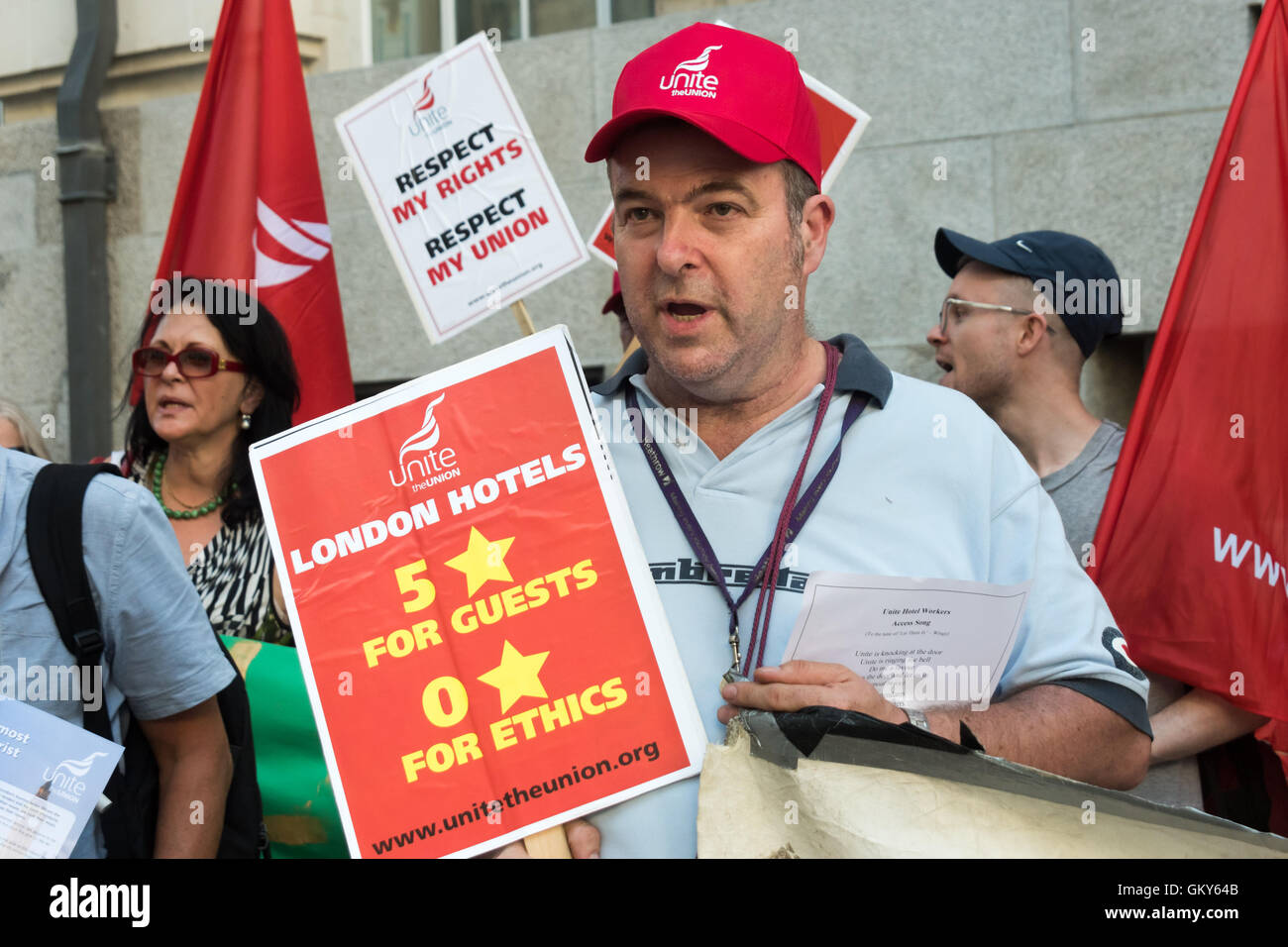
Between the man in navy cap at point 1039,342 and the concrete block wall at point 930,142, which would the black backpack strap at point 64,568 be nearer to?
the man in navy cap at point 1039,342

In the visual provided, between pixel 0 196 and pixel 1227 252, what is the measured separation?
7.06m

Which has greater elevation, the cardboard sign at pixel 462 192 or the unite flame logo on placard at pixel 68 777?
the cardboard sign at pixel 462 192

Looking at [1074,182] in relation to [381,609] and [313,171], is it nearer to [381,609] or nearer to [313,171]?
[313,171]

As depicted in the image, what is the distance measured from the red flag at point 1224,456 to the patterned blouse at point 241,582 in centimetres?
195

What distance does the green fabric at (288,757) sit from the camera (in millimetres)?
3127

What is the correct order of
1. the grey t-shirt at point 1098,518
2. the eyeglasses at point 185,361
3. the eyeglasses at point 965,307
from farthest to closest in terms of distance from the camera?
the eyeglasses at point 965,307 < the eyeglasses at point 185,361 < the grey t-shirt at point 1098,518

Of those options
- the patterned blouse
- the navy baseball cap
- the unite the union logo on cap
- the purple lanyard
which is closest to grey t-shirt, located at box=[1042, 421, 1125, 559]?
the navy baseball cap

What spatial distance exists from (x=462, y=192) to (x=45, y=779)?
2.81m

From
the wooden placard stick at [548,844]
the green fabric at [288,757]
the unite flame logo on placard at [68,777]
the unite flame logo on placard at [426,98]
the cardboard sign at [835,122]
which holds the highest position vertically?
the unite flame logo on placard at [426,98]

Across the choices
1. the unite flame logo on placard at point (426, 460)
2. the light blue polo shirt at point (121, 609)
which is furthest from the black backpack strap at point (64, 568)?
the unite flame logo on placard at point (426, 460)

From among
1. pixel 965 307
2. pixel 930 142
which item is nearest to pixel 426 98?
A: pixel 965 307

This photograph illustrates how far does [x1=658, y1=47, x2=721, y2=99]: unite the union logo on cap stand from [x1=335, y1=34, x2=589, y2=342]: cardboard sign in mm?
2298

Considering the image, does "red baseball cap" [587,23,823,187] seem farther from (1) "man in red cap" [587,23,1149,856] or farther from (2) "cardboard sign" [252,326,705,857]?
(2) "cardboard sign" [252,326,705,857]
